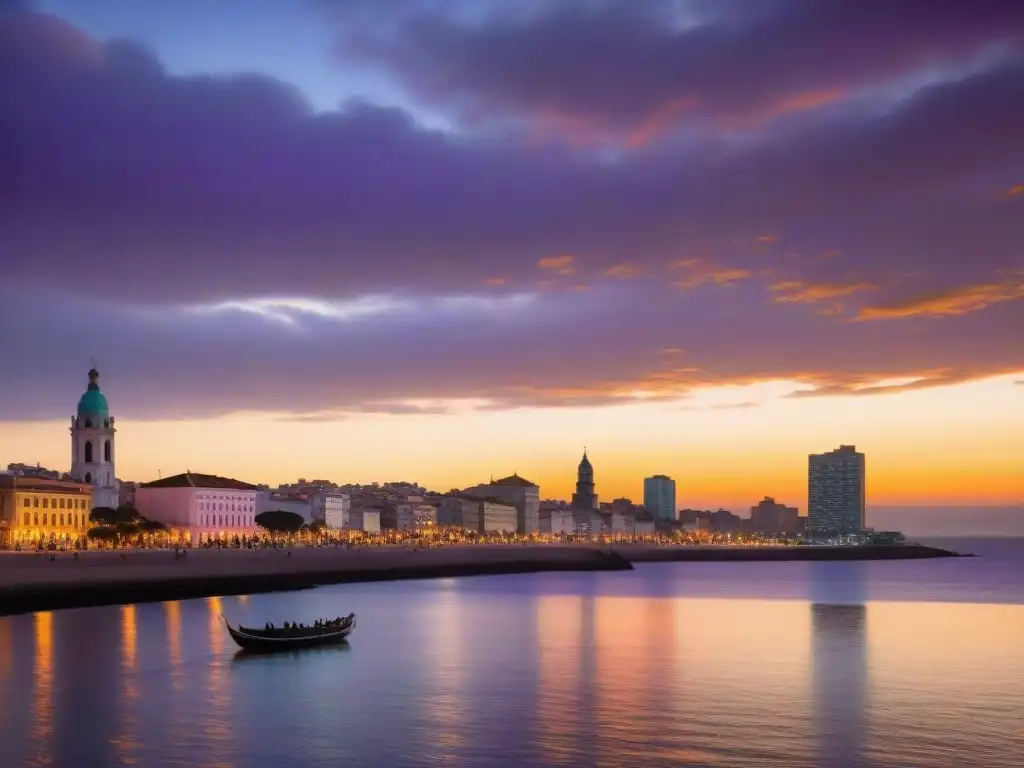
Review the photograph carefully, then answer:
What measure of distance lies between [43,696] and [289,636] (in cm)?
1774

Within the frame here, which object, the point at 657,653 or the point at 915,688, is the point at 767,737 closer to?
the point at 915,688

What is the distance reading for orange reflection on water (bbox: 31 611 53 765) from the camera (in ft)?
119

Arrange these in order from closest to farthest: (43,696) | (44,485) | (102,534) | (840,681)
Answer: (43,696) < (840,681) < (44,485) < (102,534)

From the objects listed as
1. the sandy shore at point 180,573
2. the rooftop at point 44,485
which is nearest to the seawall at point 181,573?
the sandy shore at point 180,573

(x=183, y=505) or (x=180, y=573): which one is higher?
(x=183, y=505)

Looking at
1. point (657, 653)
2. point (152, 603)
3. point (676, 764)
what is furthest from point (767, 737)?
point (152, 603)

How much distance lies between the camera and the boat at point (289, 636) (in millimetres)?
59688

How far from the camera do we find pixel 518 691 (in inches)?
1889

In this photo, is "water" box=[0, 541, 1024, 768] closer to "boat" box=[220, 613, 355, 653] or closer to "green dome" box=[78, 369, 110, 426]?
"boat" box=[220, 613, 355, 653]

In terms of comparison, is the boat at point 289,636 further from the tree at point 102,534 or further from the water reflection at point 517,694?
the tree at point 102,534

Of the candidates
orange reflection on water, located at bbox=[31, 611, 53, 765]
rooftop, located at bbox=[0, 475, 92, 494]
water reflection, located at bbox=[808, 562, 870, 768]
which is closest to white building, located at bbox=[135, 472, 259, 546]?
rooftop, located at bbox=[0, 475, 92, 494]

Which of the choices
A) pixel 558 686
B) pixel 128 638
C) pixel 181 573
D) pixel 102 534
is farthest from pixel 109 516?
pixel 558 686

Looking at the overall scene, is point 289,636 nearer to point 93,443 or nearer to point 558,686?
point 558,686

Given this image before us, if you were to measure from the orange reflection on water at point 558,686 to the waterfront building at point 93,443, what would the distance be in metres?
106
